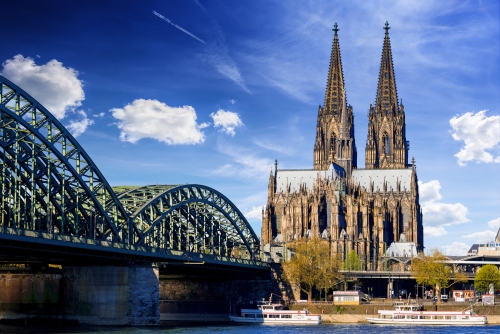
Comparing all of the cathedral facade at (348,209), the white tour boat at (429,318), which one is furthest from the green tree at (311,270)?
the cathedral facade at (348,209)

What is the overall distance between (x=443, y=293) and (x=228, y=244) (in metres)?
38.7

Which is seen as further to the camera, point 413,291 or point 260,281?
point 413,291

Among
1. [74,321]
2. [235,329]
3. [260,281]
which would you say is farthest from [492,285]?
[74,321]

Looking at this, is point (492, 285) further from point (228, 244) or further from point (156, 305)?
point (156, 305)

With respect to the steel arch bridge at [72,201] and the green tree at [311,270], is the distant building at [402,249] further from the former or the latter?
the steel arch bridge at [72,201]

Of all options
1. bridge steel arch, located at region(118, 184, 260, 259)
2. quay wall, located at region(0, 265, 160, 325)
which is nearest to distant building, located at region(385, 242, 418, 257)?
bridge steel arch, located at region(118, 184, 260, 259)

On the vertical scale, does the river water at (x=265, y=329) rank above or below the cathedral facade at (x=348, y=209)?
below

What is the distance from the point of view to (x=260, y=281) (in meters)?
118

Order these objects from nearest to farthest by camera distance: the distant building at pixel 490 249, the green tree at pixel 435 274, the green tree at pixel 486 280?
1. the green tree at pixel 435 274
2. the green tree at pixel 486 280
3. the distant building at pixel 490 249

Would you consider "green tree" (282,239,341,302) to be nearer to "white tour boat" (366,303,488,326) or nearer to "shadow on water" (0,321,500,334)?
"white tour boat" (366,303,488,326)

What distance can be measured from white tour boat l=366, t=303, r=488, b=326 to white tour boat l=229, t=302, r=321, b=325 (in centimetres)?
682

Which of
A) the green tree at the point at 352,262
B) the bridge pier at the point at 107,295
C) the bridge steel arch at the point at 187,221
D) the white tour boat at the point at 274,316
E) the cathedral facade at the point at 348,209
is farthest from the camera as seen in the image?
the cathedral facade at the point at 348,209

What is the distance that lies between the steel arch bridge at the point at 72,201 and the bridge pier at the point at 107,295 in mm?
3070

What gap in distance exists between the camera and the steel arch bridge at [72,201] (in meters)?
69.4
